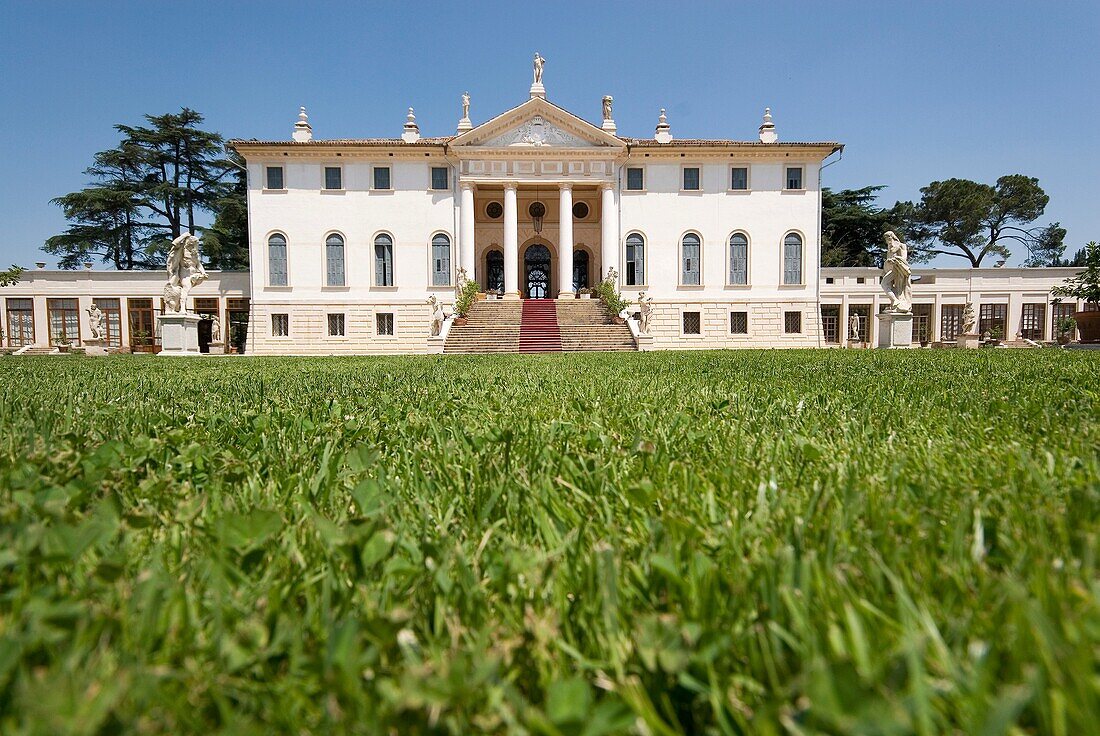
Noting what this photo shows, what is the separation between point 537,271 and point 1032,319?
31.8m

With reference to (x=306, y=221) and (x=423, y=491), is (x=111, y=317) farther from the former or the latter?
(x=423, y=491)

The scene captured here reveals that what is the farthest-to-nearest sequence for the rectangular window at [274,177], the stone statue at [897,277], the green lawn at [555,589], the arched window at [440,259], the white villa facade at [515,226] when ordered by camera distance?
the arched window at [440,259] → the rectangular window at [274,177] → the white villa facade at [515,226] → the stone statue at [897,277] → the green lawn at [555,589]

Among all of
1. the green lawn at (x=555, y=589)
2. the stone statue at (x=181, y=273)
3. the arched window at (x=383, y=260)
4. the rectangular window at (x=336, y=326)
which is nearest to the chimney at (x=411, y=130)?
the arched window at (x=383, y=260)

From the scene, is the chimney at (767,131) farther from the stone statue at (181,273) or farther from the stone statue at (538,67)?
the stone statue at (181,273)

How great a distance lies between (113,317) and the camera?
105 feet

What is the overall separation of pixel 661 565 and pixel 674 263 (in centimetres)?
3131

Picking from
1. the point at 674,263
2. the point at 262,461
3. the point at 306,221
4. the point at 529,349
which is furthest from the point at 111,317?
the point at 262,461

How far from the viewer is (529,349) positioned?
2202 cm

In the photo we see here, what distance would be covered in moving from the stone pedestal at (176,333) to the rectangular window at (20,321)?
72.6 feet

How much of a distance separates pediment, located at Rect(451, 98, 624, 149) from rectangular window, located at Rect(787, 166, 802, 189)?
9.80m

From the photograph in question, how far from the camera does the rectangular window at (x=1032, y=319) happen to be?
1345 inches

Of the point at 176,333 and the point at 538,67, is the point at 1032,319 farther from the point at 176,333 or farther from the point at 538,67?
the point at 176,333

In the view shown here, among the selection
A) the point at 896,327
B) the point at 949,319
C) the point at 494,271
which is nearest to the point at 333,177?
the point at 494,271

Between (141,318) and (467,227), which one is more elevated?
(467,227)
